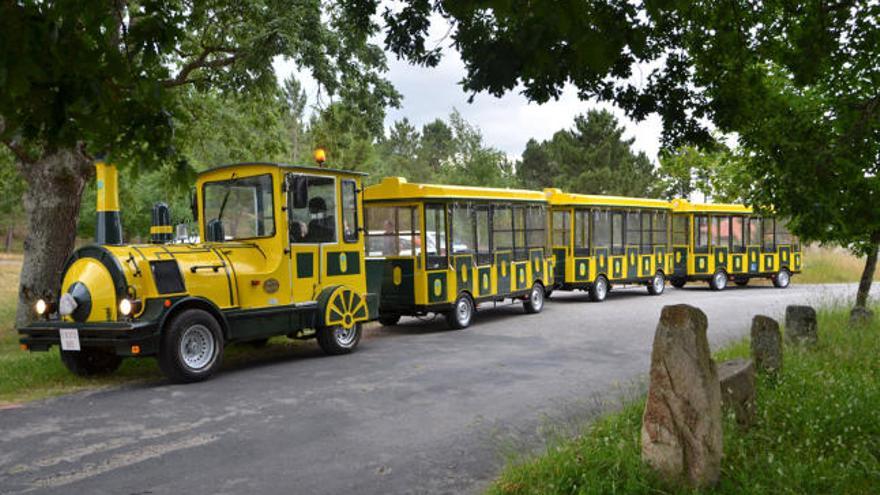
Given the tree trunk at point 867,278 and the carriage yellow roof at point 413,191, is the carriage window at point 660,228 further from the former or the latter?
the tree trunk at point 867,278

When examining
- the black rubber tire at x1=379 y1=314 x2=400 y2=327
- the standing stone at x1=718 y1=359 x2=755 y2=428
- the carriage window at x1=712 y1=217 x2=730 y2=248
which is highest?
the carriage window at x1=712 y1=217 x2=730 y2=248

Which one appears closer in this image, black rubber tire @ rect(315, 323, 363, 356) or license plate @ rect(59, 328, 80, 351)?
license plate @ rect(59, 328, 80, 351)

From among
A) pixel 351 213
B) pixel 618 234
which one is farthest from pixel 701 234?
pixel 351 213

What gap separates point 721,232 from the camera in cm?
2462

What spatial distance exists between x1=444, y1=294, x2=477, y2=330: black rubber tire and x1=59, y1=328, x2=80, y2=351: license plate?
692 cm

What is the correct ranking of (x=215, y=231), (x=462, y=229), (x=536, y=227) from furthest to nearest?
(x=536, y=227)
(x=462, y=229)
(x=215, y=231)

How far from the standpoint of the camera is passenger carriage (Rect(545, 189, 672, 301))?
19266mm

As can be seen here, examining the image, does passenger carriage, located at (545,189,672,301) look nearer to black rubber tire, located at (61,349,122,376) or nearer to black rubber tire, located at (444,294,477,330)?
black rubber tire, located at (444,294,477,330)

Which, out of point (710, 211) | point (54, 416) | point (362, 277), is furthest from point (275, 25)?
point (710, 211)

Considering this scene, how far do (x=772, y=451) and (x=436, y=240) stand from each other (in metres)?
9.17

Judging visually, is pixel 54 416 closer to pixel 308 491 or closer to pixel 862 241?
pixel 308 491

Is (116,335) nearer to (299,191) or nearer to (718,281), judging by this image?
(299,191)

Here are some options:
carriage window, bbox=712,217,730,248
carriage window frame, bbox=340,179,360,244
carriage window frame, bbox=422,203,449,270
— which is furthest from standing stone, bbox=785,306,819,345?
carriage window, bbox=712,217,730,248

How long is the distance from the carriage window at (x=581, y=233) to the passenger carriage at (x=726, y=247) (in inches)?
184
